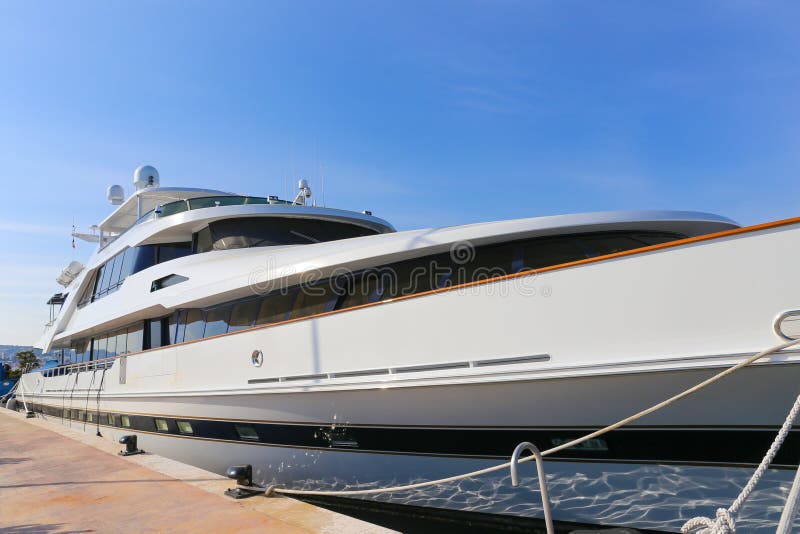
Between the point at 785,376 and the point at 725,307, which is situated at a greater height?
the point at 725,307

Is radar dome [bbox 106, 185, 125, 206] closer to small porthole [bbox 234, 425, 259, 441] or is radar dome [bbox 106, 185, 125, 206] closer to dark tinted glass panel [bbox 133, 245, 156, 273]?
dark tinted glass panel [bbox 133, 245, 156, 273]

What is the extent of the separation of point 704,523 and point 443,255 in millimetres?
3030

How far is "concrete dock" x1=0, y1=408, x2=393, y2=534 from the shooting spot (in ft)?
11.8

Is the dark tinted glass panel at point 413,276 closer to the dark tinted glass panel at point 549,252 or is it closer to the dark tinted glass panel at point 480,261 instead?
the dark tinted glass panel at point 480,261

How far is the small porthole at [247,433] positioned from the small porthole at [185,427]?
115 cm

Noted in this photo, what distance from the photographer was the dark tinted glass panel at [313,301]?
5441mm

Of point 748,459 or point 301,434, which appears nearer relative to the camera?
point 748,459

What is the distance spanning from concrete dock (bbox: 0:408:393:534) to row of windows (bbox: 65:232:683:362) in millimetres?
1763

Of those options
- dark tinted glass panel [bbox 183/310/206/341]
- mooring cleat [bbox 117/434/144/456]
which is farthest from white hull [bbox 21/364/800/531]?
dark tinted glass panel [bbox 183/310/206/341]

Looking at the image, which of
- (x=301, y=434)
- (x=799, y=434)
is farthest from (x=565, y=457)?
(x=301, y=434)

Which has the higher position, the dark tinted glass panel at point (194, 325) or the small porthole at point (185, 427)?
the dark tinted glass panel at point (194, 325)

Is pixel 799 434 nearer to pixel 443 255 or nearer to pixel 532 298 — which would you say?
pixel 532 298

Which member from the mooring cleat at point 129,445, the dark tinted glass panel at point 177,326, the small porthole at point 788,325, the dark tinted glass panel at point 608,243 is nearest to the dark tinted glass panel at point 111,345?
the dark tinted glass panel at point 177,326

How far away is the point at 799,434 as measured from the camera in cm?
298
